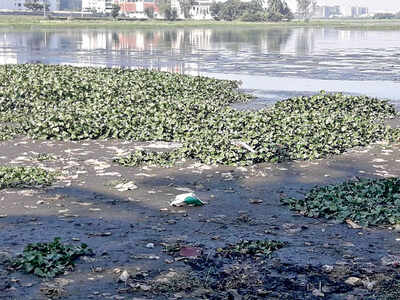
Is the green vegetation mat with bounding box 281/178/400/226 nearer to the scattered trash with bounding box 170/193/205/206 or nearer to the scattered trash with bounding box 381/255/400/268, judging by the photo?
the scattered trash with bounding box 381/255/400/268

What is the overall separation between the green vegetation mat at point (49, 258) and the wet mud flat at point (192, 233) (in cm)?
12

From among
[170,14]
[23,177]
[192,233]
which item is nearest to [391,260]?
[192,233]

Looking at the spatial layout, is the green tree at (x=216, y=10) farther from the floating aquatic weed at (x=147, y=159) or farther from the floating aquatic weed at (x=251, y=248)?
the floating aquatic weed at (x=251, y=248)

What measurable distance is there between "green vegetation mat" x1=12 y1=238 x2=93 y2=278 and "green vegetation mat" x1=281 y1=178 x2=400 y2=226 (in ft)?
11.9

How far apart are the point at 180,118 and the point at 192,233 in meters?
7.57

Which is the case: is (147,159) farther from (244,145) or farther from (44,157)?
(44,157)

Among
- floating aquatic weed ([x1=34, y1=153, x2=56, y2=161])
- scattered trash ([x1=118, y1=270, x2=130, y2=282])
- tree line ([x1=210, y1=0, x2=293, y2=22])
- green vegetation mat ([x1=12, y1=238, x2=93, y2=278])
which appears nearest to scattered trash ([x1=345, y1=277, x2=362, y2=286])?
scattered trash ([x1=118, y1=270, x2=130, y2=282])

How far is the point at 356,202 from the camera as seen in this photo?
9.28 m

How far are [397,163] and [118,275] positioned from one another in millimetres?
7930

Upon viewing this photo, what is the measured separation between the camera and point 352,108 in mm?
18062

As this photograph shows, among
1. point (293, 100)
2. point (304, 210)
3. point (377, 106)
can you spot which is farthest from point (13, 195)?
point (377, 106)

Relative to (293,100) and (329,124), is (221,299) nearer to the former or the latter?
(329,124)

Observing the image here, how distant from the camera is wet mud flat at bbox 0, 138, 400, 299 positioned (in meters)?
6.52

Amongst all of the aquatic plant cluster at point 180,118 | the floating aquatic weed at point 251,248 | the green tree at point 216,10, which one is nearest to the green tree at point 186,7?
the green tree at point 216,10
